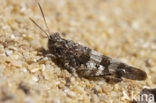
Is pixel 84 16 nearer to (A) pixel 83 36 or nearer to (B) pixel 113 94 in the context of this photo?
(A) pixel 83 36

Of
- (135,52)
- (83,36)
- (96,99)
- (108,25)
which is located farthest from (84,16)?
(96,99)

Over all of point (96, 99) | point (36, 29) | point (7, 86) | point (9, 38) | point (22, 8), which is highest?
point (22, 8)

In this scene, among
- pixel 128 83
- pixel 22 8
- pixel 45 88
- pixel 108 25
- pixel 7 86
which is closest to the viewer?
pixel 7 86

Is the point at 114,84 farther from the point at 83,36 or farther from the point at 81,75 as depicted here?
the point at 83,36

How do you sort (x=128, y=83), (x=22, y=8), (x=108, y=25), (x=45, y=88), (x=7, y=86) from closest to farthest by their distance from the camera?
1. (x=7, y=86)
2. (x=45, y=88)
3. (x=128, y=83)
4. (x=22, y=8)
5. (x=108, y=25)

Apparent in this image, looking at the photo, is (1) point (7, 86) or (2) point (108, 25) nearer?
(1) point (7, 86)

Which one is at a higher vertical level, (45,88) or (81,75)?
(81,75)
